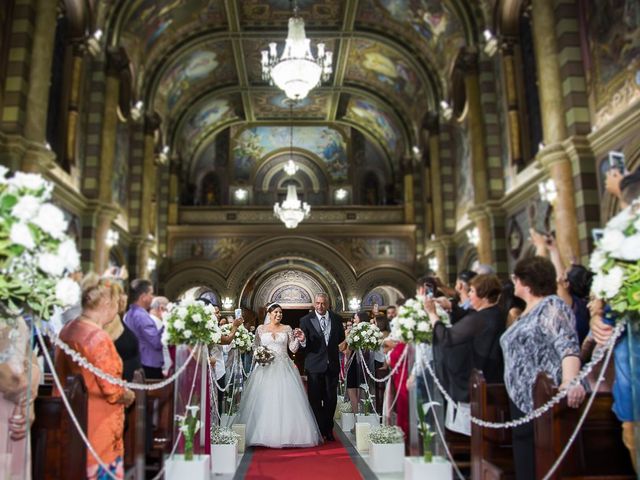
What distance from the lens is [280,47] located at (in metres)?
22.6

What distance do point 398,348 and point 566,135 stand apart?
6.89 meters

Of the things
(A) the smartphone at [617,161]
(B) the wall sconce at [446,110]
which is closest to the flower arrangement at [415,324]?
(A) the smartphone at [617,161]

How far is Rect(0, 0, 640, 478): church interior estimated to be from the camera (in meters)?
11.9

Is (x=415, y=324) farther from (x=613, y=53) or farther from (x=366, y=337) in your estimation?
(x=613, y=53)

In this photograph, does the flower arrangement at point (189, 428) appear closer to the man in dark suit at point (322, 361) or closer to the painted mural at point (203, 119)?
the man in dark suit at point (322, 361)

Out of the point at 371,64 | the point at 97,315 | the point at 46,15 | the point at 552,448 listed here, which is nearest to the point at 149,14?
the point at 46,15

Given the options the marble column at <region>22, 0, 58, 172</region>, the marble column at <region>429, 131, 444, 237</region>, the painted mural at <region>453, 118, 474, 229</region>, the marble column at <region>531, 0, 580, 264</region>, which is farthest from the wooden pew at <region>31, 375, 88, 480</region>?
the marble column at <region>429, 131, 444, 237</region>

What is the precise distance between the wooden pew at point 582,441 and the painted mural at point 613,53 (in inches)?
313

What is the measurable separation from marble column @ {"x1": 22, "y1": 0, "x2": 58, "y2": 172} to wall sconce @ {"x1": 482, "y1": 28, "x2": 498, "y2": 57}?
10.7 metres

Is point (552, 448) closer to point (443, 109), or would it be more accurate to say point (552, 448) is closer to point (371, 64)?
point (443, 109)

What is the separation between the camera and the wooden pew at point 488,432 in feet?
14.9

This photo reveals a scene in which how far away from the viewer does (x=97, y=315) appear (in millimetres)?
4434

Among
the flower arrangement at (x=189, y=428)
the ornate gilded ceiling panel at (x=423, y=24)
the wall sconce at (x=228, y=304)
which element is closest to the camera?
the flower arrangement at (x=189, y=428)

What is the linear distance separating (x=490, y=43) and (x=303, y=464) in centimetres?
1335
